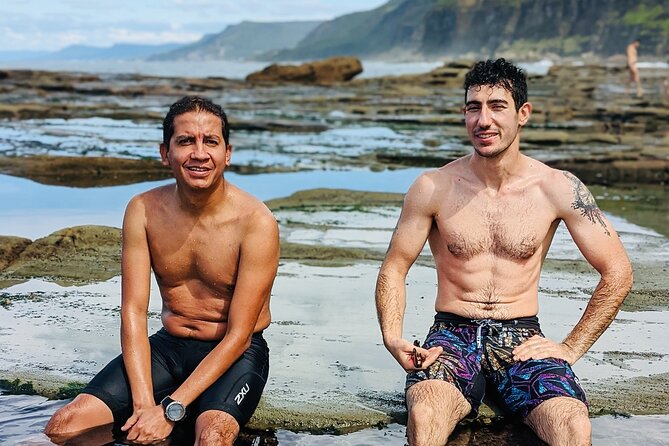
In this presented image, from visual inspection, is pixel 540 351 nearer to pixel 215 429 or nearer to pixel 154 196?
A: pixel 215 429

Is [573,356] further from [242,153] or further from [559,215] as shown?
[242,153]

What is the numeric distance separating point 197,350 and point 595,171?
37.0 ft

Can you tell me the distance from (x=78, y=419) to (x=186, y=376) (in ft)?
1.79

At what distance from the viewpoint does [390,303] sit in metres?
4.62

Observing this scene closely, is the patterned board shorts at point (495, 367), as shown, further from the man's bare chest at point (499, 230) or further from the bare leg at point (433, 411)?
the man's bare chest at point (499, 230)

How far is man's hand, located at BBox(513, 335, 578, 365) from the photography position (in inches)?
174

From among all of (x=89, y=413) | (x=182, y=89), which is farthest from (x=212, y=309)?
(x=182, y=89)

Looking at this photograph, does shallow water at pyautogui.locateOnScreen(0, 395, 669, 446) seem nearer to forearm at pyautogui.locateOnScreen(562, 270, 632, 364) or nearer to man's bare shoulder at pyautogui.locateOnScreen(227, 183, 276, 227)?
forearm at pyautogui.locateOnScreen(562, 270, 632, 364)

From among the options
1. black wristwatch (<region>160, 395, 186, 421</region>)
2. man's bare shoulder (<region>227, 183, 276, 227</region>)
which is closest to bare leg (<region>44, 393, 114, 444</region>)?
black wristwatch (<region>160, 395, 186, 421</region>)

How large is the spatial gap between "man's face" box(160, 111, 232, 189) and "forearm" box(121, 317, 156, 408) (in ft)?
2.31

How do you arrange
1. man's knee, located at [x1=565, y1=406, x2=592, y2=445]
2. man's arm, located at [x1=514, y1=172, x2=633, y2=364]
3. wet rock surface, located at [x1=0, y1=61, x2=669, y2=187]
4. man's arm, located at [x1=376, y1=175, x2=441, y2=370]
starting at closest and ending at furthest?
1. man's knee, located at [x1=565, y1=406, x2=592, y2=445]
2. man's arm, located at [x1=514, y1=172, x2=633, y2=364]
3. man's arm, located at [x1=376, y1=175, x2=441, y2=370]
4. wet rock surface, located at [x1=0, y1=61, x2=669, y2=187]

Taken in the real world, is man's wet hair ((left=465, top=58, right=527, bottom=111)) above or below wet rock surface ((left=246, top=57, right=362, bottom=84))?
above

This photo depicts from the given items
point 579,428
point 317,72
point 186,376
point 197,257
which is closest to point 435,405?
point 579,428

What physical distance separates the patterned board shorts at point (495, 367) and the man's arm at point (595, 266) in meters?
0.08
